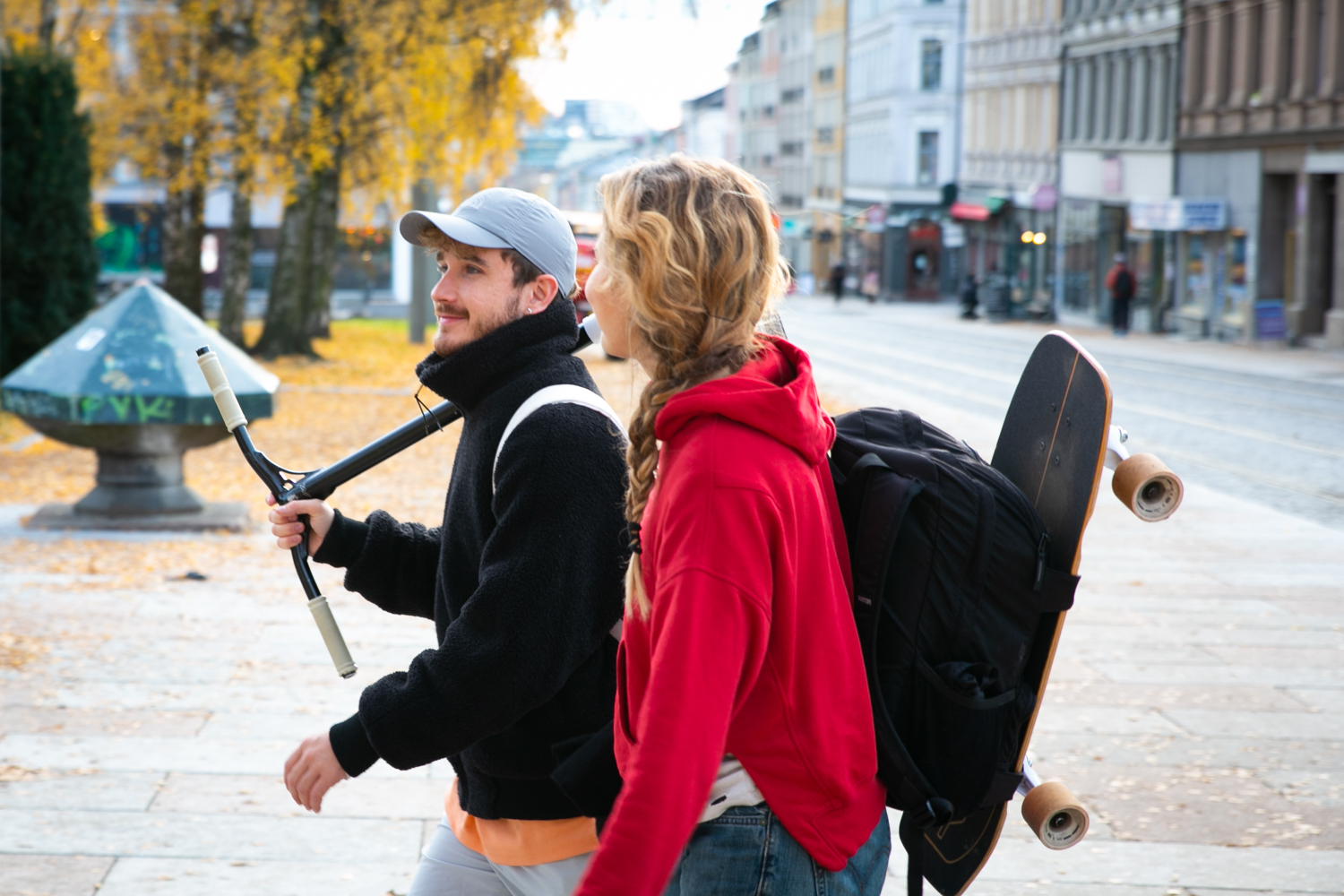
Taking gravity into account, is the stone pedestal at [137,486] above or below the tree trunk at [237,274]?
below

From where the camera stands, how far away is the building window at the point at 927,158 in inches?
2766

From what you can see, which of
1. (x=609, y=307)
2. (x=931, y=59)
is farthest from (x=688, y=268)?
(x=931, y=59)

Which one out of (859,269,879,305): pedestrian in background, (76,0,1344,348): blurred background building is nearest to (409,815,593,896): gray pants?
(76,0,1344,348): blurred background building

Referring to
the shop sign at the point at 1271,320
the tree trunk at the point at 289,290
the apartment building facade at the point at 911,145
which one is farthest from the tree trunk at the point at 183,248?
the apartment building facade at the point at 911,145

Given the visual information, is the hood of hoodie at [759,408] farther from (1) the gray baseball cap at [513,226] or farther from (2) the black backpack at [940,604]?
(1) the gray baseball cap at [513,226]

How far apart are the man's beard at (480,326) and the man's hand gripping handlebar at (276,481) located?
0.37 m

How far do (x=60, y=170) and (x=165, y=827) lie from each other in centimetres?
1425

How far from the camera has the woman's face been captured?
2.08m

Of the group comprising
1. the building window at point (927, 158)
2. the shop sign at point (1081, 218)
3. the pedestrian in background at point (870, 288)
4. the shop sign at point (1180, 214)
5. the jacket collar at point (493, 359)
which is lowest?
the jacket collar at point (493, 359)

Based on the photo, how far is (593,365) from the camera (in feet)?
84.5

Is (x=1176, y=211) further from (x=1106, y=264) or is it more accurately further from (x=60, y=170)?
(x=60, y=170)

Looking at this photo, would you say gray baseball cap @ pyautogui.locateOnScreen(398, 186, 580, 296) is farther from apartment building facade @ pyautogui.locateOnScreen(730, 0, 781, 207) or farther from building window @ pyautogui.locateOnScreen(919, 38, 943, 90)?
apartment building facade @ pyautogui.locateOnScreen(730, 0, 781, 207)

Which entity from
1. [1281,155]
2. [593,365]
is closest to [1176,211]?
[1281,155]

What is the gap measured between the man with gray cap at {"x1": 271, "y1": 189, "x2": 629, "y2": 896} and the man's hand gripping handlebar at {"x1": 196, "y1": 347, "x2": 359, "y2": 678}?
6 cm
